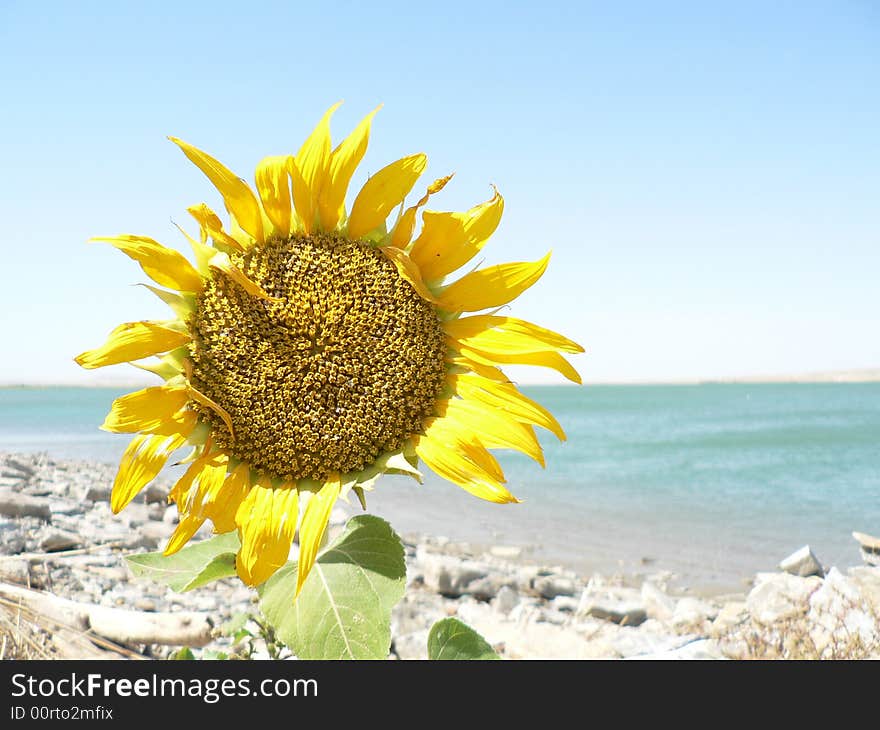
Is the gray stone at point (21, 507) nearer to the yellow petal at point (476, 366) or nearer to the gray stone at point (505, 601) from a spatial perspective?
the gray stone at point (505, 601)

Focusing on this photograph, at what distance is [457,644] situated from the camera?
232 cm

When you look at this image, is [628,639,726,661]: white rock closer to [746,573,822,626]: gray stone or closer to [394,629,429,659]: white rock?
[746,573,822,626]: gray stone

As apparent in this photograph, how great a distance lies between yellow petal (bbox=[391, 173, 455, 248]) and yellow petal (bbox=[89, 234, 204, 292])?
1.60ft

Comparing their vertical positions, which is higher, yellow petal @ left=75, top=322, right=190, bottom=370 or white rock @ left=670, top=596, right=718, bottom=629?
yellow petal @ left=75, top=322, right=190, bottom=370

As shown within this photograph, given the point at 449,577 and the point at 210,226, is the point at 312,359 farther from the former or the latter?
the point at 449,577

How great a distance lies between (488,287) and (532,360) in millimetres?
223

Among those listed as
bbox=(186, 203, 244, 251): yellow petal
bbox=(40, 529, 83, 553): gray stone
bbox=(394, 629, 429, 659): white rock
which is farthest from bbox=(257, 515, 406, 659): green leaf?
bbox=(40, 529, 83, 553): gray stone

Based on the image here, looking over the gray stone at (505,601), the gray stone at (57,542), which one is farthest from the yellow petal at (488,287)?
the gray stone at (505,601)

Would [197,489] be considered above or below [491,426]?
below

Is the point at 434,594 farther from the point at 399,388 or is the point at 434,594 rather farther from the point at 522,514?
the point at 522,514

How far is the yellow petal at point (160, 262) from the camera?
5.97 feet

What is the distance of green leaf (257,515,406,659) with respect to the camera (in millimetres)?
1867

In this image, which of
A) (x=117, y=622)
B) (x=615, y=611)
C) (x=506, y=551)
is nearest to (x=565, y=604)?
(x=615, y=611)

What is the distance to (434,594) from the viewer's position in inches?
309
